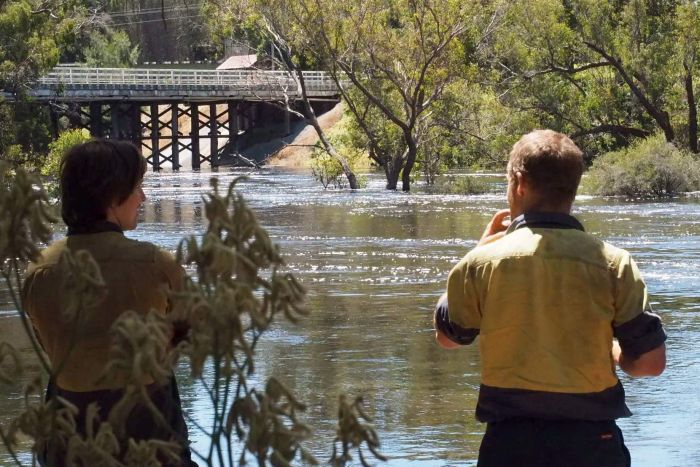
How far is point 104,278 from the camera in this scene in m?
3.54

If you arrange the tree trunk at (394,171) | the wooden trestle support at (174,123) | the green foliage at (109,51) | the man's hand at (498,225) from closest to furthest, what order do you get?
the man's hand at (498,225), the tree trunk at (394,171), the wooden trestle support at (174,123), the green foliage at (109,51)

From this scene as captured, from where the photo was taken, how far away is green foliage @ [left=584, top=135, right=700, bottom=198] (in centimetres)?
3169

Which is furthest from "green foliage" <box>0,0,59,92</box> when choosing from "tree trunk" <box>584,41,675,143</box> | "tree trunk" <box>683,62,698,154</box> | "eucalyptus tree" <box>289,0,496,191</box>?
"tree trunk" <box>683,62,698,154</box>

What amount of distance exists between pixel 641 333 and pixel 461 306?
473mm

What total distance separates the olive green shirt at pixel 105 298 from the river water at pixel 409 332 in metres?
3.45

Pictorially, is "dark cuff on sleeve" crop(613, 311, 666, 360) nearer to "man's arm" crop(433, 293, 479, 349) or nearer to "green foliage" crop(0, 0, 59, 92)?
"man's arm" crop(433, 293, 479, 349)

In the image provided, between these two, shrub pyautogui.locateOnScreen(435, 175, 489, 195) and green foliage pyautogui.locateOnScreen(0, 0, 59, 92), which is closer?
shrub pyautogui.locateOnScreen(435, 175, 489, 195)

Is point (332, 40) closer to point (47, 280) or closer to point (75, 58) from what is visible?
point (47, 280)

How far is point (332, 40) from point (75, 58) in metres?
53.1

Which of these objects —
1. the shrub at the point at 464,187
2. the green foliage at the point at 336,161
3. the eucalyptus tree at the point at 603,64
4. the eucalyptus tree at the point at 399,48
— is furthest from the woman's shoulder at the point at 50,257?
the green foliage at the point at 336,161

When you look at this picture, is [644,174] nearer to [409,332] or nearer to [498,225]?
[409,332]

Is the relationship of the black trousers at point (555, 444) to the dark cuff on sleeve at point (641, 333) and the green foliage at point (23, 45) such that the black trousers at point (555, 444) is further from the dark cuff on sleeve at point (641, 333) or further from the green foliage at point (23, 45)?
the green foliage at point (23, 45)

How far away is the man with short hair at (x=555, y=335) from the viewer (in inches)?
141

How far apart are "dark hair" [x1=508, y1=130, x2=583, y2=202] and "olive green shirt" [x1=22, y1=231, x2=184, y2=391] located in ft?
3.11
